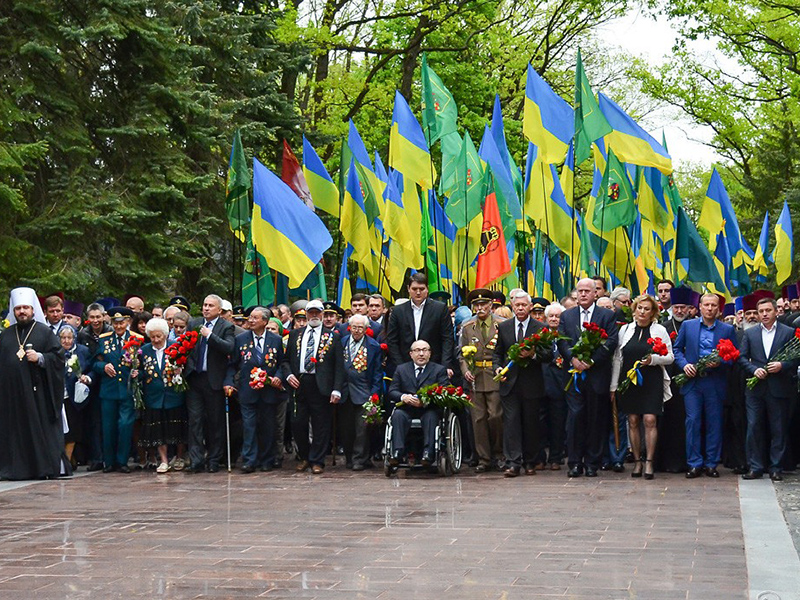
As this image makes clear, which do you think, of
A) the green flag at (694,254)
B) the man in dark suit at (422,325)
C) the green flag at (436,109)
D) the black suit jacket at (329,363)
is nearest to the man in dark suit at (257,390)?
the black suit jacket at (329,363)

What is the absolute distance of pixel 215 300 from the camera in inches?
607

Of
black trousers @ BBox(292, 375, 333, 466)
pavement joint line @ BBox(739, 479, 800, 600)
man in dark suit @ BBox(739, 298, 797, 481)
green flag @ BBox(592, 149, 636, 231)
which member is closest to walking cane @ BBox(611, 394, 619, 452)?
man in dark suit @ BBox(739, 298, 797, 481)

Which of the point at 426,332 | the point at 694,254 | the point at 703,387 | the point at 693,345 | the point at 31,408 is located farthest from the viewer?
the point at 694,254

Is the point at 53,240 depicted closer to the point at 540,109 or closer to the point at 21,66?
the point at 21,66

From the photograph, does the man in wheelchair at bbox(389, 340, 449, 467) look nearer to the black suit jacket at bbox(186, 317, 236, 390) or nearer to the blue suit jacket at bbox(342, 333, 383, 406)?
the blue suit jacket at bbox(342, 333, 383, 406)

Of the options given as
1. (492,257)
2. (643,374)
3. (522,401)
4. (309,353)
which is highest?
(492,257)

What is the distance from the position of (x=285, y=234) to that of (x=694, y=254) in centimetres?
736

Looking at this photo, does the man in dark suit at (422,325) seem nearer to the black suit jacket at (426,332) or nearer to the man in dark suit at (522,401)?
the black suit jacket at (426,332)

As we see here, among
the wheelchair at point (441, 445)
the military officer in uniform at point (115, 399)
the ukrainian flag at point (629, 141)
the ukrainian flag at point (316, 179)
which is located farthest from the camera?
the ukrainian flag at point (316, 179)

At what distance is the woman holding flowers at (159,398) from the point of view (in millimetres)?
15362

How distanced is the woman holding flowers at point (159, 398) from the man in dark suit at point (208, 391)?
0.70 ft

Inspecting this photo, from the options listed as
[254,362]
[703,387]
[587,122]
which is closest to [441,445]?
[254,362]

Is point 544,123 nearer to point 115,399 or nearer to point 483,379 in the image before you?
point 483,379

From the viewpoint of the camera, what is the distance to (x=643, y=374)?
1396 cm
